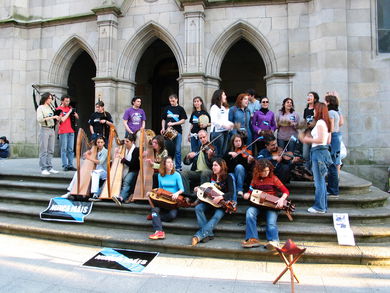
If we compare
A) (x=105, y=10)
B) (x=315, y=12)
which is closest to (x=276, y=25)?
(x=315, y=12)

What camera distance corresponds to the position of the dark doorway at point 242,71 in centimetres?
1385

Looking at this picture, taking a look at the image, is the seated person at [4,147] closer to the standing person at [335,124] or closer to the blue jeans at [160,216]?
the blue jeans at [160,216]

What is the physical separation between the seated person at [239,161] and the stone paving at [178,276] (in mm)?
Result: 1363

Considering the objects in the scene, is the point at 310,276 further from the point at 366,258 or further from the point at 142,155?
the point at 142,155

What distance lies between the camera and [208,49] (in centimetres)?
1016

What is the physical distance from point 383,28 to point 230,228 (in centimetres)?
840

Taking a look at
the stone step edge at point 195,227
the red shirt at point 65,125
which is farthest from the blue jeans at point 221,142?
the red shirt at point 65,125

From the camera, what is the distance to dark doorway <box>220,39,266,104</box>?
45.4 feet

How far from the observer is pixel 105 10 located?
10.6m

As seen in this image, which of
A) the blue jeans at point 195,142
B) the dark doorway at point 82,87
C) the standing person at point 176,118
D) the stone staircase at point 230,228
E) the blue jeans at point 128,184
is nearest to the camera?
the stone staircase at point 230,228

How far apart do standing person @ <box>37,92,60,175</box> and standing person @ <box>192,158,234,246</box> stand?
4.13 meters

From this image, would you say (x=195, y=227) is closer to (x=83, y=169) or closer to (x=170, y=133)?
(x=170, y=133)

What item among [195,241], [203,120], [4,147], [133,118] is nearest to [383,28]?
[203,120]

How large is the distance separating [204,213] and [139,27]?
8.17m
